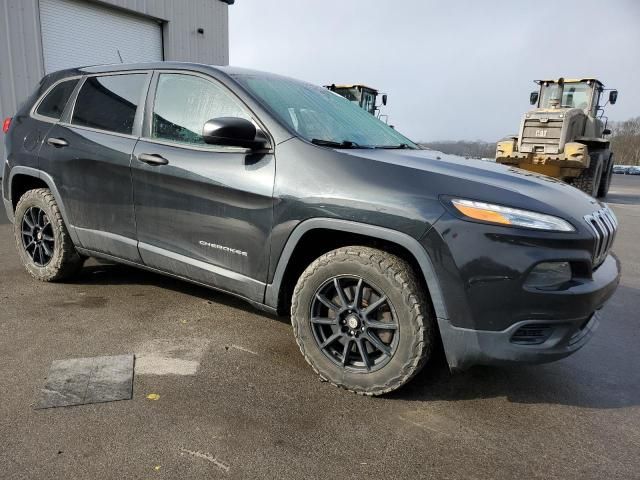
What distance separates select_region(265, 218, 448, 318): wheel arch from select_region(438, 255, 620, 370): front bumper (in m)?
0.14

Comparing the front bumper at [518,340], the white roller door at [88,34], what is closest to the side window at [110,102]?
the front bumper at [518,340]

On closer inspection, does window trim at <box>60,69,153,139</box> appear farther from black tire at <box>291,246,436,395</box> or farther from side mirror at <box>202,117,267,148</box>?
black tire at <box>291,246,436,395</box>

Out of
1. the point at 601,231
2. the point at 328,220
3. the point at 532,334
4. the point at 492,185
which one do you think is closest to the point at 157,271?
the point at 328,220

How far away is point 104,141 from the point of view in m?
3.39

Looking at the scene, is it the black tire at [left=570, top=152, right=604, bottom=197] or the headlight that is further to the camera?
the black tire at [left=570, top=152, right=604, bottom=197]

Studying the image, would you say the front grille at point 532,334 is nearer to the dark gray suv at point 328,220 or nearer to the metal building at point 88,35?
the dark gray suv at point 328,220

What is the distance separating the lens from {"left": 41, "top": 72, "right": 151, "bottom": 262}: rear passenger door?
130 inches

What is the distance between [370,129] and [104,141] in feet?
6.21

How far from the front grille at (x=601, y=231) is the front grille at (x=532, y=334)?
417 mm

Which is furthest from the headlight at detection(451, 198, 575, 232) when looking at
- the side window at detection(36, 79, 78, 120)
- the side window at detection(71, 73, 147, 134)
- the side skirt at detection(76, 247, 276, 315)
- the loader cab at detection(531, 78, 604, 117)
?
the loader cab at detection(531, 78, 604, 117)

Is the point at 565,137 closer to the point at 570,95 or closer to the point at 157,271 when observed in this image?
the point at 570,95

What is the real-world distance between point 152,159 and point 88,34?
38.3 feet

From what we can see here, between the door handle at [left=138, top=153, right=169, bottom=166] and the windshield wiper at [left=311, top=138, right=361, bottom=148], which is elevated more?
the windshield wiper at [left=311, top=138, right=361, bottom=148]

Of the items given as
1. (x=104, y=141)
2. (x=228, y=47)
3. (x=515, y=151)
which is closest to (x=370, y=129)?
(x=104, y=141)
